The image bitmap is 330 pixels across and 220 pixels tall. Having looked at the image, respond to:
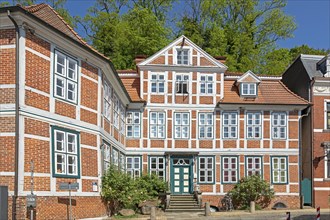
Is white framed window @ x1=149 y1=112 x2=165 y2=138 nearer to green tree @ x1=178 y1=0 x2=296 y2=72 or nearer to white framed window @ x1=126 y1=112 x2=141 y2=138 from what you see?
white framed window @ x1=126 y1=112 x2=141 y2=138

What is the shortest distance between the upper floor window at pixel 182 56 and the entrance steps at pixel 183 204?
8372mm

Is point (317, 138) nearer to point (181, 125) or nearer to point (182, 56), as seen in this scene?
point (181, 125)

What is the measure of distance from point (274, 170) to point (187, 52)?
9297 mm

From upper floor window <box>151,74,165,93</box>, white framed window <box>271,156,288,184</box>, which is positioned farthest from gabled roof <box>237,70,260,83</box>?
white framed window <box>271,156,288,184</box>

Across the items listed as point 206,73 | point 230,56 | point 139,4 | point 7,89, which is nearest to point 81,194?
point 7,89

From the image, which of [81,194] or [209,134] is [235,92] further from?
[81,194]

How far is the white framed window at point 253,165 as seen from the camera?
110ft

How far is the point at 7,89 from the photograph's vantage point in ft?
54.9

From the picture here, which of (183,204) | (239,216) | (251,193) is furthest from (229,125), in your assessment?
(239,216)

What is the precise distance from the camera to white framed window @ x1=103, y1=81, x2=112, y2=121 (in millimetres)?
23486

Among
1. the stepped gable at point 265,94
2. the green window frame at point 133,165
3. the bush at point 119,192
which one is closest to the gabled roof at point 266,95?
the stepped gable at point 265,94

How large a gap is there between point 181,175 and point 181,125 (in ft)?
10.4

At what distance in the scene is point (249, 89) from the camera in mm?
33938

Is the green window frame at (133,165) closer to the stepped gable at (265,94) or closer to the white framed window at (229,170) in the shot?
the white framed window at (229,170)
